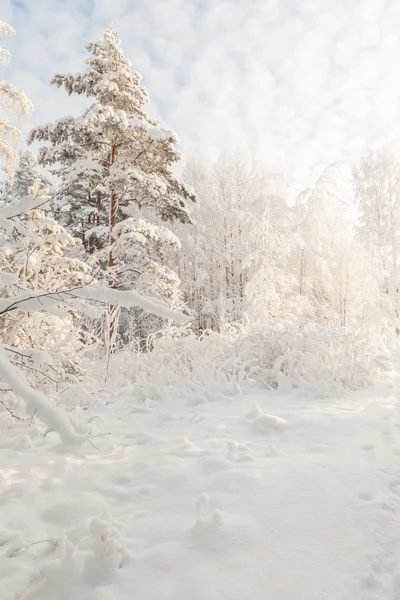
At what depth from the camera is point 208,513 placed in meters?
1.63

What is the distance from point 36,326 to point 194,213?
1347 cm

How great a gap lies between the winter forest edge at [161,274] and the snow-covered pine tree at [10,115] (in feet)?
0.09

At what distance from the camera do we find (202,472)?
2.07 m

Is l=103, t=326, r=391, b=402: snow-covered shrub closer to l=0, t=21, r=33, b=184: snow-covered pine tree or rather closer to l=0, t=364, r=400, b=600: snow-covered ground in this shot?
l=0, t=364, r=400, b=600: snow-covered ground

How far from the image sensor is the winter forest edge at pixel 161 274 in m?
3.03

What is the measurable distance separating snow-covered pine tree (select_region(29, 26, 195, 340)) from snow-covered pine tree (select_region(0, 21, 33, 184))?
7.05ft

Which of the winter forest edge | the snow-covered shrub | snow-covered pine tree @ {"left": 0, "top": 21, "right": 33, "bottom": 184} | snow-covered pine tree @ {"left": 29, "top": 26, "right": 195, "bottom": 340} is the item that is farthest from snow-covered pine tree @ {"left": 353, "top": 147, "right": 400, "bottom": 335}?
snow-covered pine tree @ {"left": 0, "top": 21, "right": 33, "bottom": 184}

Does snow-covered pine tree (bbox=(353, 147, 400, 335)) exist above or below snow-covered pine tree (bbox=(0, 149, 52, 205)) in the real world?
below

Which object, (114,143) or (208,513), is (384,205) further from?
(208,513)

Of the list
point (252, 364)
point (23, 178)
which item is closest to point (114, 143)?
point (252, 364)

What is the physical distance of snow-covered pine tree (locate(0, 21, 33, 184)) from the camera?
6.70 metres

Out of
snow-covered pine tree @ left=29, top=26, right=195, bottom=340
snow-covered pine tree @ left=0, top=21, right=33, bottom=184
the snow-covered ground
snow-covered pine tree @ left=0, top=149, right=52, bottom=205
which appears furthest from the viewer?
snow-covered pine tree @ left=0, top=149, right=52, bottom=205

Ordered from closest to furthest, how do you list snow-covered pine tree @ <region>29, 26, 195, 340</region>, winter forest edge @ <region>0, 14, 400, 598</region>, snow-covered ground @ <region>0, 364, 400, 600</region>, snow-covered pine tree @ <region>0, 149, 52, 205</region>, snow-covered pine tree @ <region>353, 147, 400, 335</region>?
→ 1. snow-covered ground @ <region>0, 364, 400, 600</region>
2. winter forest edge @ <region>0, 14, 400, 598</region>
3. snow-covered pine tree @ <region>29, 26, 195, 340</region>
4. snow-covered pine tree @ <region>353, 147, 400, 335</region>
5. snow-covered pine tree @ <region>0, 149, 52, 205</region>

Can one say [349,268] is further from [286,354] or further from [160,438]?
[160,438]
